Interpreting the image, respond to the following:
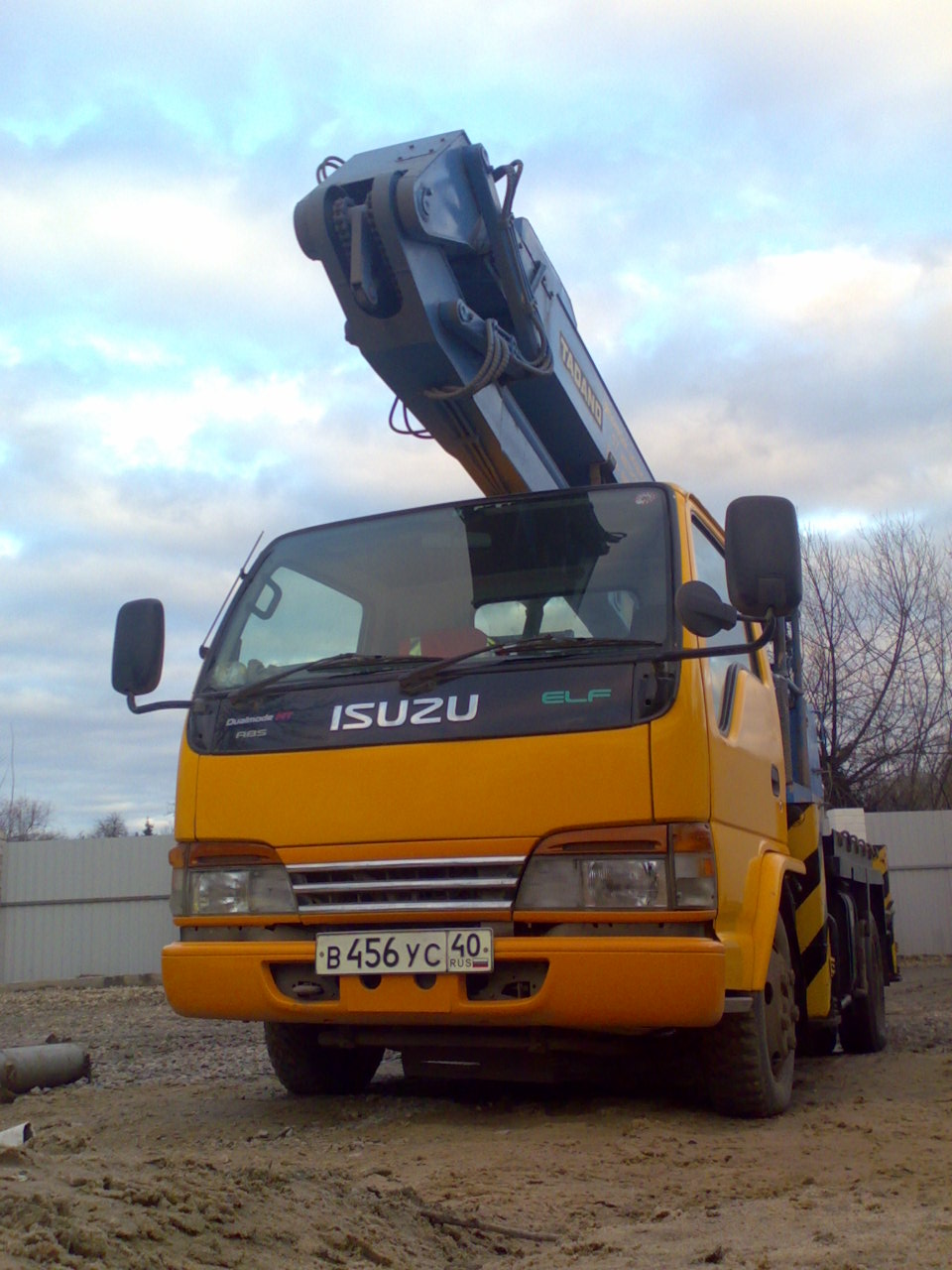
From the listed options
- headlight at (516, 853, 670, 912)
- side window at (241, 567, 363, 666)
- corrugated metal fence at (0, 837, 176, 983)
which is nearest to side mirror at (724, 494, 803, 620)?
headlight at (516, 853, 670, 912)

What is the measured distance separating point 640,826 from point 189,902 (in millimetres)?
1625

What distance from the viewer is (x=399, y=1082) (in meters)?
5.82

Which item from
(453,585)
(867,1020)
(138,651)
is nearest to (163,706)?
(138,651)

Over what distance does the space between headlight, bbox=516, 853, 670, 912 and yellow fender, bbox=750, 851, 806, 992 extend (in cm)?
57

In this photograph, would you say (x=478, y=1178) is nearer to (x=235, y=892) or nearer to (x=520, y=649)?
(x=235, y=892)

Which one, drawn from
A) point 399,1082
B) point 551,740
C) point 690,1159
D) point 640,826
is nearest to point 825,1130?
point 690,1159

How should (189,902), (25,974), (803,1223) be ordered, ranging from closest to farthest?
(803,1223) → (189,902) → (25,974)

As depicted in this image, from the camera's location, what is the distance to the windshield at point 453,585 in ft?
15.0

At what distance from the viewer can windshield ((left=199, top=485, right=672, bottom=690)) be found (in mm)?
4578

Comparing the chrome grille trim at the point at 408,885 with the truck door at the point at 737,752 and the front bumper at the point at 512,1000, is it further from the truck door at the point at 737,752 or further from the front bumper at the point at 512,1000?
the truck door at the point at 737,752

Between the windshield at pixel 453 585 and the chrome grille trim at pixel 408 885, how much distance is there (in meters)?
0.71

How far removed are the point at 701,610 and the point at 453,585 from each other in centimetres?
106

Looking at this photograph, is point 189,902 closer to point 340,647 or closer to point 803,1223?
point 340,647

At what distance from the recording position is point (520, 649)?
444cm
